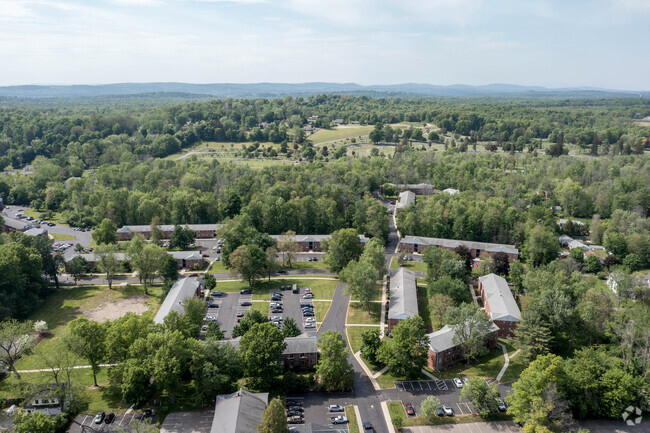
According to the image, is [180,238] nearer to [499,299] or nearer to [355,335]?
[355,335]

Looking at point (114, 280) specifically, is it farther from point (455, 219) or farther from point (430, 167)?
point (430, 167)

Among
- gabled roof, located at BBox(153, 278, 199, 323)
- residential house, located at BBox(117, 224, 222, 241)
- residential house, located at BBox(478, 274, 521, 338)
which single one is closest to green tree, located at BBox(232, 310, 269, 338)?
gabled roof, located at BBox(153, 278, 199, 323)

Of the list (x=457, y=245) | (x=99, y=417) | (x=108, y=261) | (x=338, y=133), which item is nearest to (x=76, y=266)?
(x=108, y=261)

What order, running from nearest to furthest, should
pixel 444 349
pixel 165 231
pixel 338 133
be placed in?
1. pixel 444 349
2. pixel 165 231
3. pixel 338 133

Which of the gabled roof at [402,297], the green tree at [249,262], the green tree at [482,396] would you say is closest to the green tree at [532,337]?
the green tree at [482,396]

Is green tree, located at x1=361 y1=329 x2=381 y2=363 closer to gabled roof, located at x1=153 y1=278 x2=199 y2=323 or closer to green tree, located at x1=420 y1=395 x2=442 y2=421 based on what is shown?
green tree, located at x1=420 y1=395 x2=442 y2=421

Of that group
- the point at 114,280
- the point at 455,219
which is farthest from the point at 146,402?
the point at 455,219

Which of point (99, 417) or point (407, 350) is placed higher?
point (407, 350)

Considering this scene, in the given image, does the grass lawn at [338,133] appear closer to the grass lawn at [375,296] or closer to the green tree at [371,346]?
the grass lawn at [375,296]
